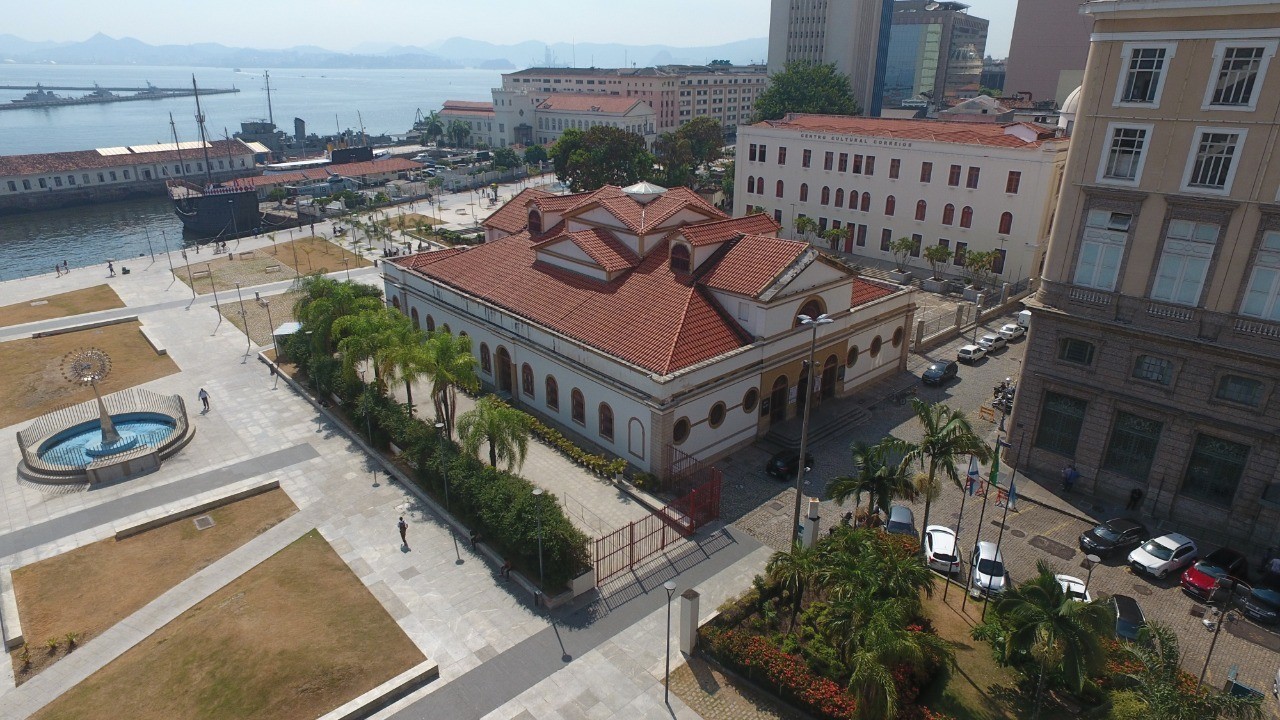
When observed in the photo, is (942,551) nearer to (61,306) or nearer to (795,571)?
(795,571)

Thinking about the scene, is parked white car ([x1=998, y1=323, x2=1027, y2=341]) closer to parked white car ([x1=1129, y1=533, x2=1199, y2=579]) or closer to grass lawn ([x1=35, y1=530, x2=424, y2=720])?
parked white car ([x1=1129, y1=533, x2=1199, y2=579])

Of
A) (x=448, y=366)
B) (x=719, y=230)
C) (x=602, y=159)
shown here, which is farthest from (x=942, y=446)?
(x=602, y=159)

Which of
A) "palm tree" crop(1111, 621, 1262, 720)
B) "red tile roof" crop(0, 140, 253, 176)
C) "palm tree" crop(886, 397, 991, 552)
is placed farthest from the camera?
"red tile roof" crop(0, 140, 253, 176)

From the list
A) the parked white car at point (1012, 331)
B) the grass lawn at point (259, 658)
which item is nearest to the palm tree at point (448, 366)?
the grass lawn at point (259, 658)

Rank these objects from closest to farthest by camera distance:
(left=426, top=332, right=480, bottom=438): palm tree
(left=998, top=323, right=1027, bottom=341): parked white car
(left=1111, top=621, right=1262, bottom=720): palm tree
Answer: (left=1111, top=621, right=1262, bottom=720): palm tree, (left=426, top=332, right=480, bottom=438): palm tree, (left=998, top=323, right=1027, bottom=341): parked white car

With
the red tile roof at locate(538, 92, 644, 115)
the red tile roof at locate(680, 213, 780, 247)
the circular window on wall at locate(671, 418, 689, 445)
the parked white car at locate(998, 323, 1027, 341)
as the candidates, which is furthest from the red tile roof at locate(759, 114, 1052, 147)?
the red tile roof at locate(538, 92, 644, 115)

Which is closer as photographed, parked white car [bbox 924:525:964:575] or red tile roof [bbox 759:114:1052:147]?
parked white car [bbox 924:525:964:575]
